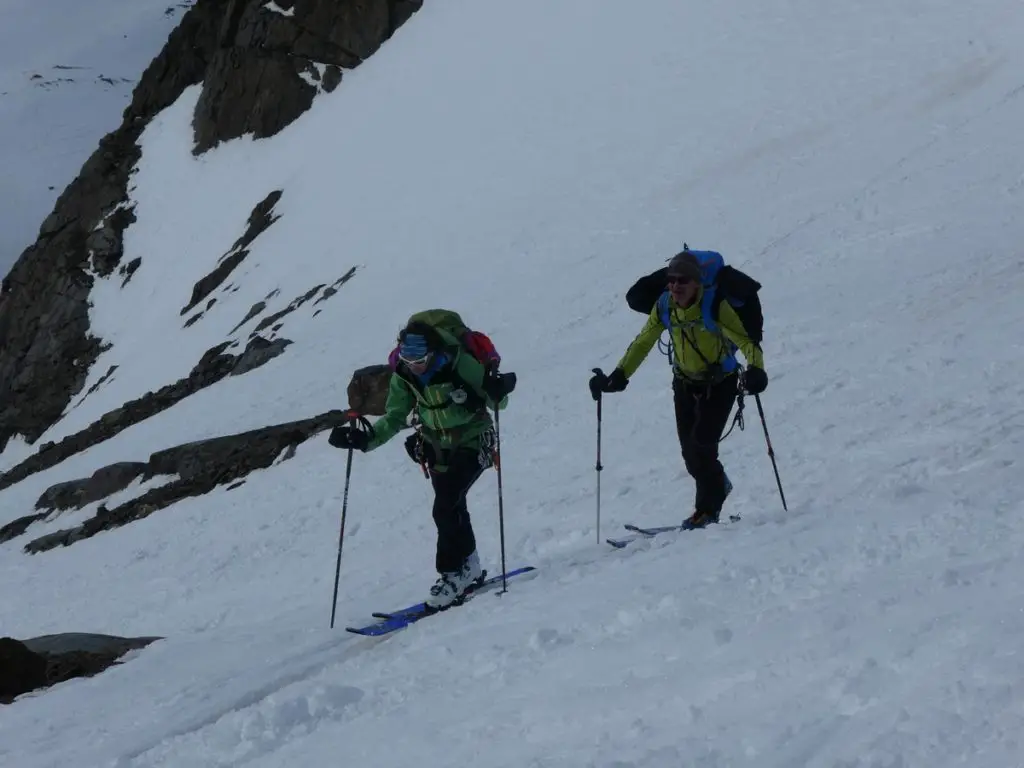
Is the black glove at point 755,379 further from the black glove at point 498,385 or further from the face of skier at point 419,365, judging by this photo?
the face of skier at point 419,365

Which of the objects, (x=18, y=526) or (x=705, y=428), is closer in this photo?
(x=705, y=428)

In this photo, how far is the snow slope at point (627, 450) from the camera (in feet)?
14.0

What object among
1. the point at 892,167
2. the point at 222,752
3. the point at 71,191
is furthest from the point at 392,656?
the point at 71,191

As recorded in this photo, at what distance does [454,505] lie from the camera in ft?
22.5

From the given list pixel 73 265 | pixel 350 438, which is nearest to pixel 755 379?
pixel 350 438

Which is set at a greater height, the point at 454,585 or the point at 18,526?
the point at 18,526

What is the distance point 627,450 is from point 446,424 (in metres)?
5.65

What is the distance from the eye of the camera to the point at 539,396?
1600cm

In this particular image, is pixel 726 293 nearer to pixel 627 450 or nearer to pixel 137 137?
pixel 627 450

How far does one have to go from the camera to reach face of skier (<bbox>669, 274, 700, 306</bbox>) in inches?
253

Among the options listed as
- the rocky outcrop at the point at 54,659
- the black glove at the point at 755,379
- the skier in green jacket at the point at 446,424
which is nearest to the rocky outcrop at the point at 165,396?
the rocky outcrop at the point at 54,659

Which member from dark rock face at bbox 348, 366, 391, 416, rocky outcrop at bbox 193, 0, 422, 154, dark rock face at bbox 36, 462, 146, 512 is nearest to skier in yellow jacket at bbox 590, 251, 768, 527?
dark rock face at bbox 348, 366, 391, 416

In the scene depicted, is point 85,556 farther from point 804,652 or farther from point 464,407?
point 804,652

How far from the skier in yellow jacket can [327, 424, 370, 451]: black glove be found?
5.58 feet
